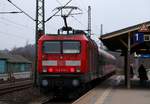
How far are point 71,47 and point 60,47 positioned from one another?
1.70ft

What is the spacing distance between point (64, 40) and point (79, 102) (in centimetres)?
480

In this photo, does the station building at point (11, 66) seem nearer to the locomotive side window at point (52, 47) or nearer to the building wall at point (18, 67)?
the building wall at point (18, 67)

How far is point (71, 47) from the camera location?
2130 centimetres

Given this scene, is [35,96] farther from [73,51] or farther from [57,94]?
[73,51]

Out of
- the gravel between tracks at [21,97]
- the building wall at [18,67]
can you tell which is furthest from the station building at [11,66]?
the gravel between tracks at [21,97]

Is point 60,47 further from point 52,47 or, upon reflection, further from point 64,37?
point 64,37

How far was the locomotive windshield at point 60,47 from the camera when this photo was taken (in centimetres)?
2122

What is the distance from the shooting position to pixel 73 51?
21.2 m

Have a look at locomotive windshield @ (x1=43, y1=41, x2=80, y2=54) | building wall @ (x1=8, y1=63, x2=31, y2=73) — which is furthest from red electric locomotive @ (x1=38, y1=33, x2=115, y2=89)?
building wall @ (x1=8, y1=63, x2=31, y2=73)

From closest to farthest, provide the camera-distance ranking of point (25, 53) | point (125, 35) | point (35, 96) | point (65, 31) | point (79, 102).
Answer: point (79, 102) < point (65, 31) < point (35, 96) < point (125, 35) < point (25, 53)

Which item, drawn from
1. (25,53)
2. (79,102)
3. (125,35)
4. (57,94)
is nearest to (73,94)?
(57,94)

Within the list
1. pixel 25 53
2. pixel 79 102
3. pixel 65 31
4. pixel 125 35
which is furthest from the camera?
pixel 25 53

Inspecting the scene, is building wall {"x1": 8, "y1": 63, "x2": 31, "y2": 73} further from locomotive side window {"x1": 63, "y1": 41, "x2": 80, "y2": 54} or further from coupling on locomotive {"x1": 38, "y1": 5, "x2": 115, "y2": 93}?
locomotive side window {"x1": 63, "y1": 41, "x2": 80, "y2": 54}

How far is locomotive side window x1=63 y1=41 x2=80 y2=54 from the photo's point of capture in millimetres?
21156
